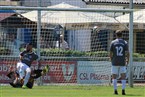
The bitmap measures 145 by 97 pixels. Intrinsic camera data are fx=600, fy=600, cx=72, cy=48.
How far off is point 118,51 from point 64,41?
19.4 ft

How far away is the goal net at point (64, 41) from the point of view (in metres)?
24.5

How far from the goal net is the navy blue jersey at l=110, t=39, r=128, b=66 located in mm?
5424

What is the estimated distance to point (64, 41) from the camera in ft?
82.1

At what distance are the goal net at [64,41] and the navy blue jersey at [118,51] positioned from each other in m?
5.42

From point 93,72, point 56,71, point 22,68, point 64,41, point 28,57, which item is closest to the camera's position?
point 22,68

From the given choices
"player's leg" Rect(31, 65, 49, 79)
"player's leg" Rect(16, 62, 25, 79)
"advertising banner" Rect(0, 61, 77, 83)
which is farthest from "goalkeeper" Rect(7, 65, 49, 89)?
"advertising banner" Rect(0, 61, 77, 83)

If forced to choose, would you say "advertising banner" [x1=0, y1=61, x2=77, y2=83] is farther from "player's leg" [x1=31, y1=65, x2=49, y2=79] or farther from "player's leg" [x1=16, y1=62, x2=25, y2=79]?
"player's leg" [x1=16, y1=62, x2=25, y2=79]

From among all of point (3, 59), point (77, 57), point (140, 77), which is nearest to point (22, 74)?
point (3, 59)

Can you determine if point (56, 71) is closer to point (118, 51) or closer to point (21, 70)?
point (21, 70)

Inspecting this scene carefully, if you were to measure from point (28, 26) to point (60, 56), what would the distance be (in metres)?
1.83

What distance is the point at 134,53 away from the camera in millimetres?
26625

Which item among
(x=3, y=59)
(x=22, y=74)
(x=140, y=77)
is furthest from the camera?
(x=140, y=77)

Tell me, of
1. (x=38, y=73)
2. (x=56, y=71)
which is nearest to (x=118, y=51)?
(x=38, y=73)

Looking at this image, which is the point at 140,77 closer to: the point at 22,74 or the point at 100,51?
the point at 100,51
